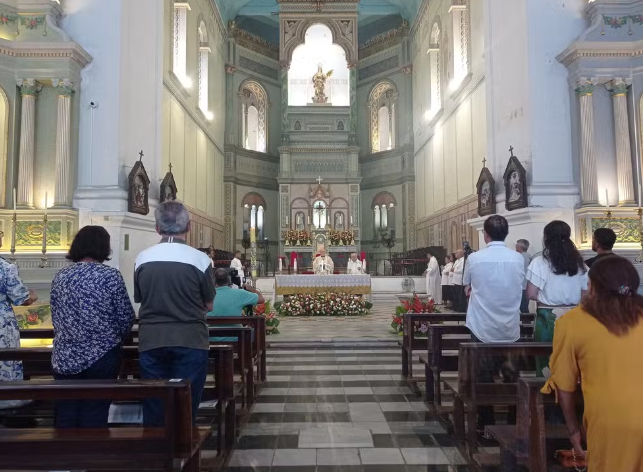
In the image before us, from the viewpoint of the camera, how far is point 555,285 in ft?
12.9

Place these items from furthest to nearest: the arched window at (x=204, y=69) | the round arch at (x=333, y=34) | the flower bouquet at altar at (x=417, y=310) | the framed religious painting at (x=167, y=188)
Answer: the round arch at (x=333, y=34) → the arched window at (x=204, y=69) → the framed religious painting at (x=167, y=188) → the flower bouquet at altar at (x=417, y=310)

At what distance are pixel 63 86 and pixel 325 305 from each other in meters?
7.74

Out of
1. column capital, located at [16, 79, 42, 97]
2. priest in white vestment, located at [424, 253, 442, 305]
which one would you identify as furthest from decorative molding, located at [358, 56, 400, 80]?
column capital, located at [16, 79, 42, 97]

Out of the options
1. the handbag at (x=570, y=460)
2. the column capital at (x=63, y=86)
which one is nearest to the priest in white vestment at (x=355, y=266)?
the column capital at (x=63, y=86)

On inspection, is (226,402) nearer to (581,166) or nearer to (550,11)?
(581,166)

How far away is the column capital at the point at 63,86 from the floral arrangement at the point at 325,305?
701 cm

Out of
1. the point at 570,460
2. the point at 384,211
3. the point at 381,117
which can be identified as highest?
the point at 381,117

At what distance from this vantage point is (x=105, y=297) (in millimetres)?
3100

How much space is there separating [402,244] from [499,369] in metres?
21.4

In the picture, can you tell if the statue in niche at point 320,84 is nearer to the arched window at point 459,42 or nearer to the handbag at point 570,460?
the arched window at point 459,42

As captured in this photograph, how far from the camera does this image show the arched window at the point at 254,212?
25.5 m

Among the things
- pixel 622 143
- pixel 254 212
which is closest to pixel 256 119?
pixel 254 212

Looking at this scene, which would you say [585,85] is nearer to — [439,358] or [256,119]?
[439,358]

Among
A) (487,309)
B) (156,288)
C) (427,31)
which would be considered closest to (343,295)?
(487,309)
